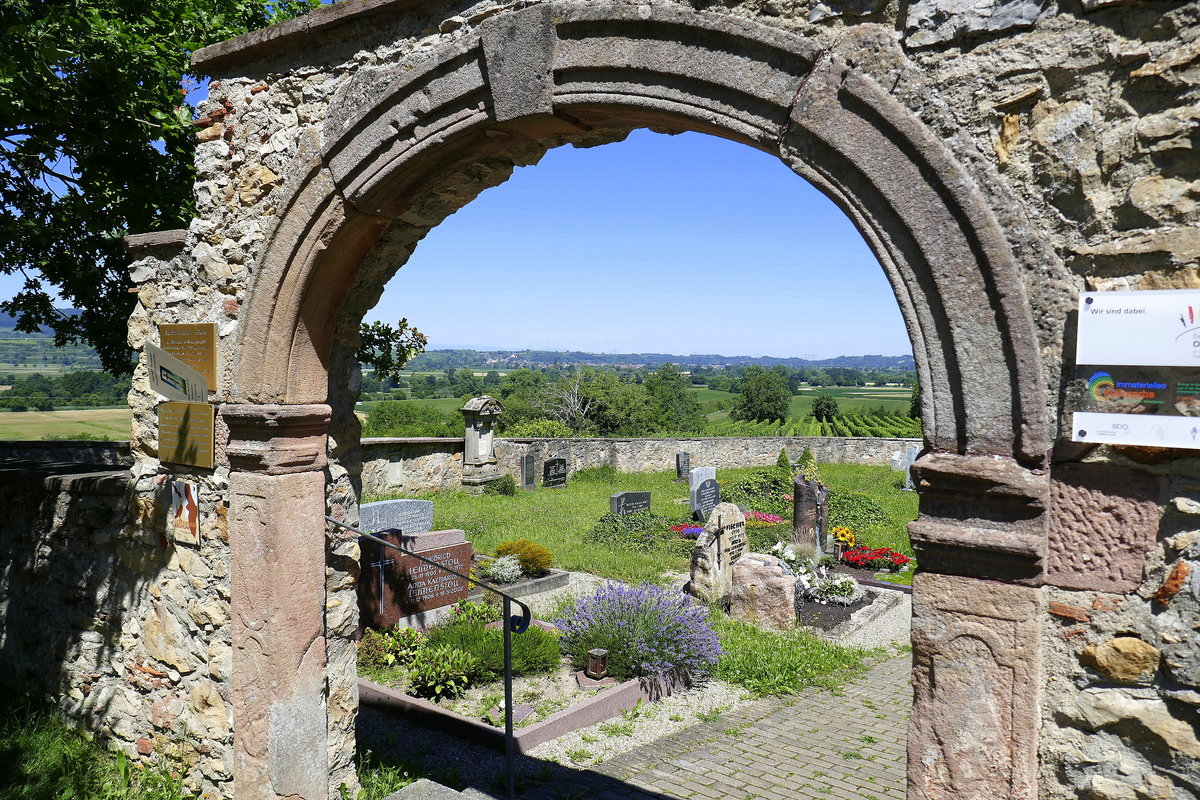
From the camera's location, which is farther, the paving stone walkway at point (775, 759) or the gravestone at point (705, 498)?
the gravestone at point (705, 498)

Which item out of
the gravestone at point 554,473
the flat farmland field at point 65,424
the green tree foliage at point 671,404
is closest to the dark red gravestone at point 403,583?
the flat farmland field at point 65,424

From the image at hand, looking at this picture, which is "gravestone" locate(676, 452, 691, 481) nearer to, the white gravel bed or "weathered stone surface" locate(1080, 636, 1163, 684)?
the white gravel bed

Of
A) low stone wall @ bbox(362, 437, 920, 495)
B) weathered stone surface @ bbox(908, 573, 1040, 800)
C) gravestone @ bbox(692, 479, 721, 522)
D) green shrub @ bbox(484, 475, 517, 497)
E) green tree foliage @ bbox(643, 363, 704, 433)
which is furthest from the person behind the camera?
green tree foliage @ bbox(643, 363, 704, 433)

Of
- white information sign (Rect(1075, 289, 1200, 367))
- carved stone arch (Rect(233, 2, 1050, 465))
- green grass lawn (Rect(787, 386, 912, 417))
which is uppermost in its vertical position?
carved stone arch (Rect(233, 2, 1050, 465))

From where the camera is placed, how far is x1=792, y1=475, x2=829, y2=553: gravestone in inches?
456

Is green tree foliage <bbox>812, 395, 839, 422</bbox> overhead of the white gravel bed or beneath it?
overhead

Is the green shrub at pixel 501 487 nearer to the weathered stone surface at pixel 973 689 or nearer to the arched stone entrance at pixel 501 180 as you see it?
the arched stone entrance at pixel 501 180

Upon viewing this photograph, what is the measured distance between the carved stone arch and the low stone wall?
1071 cm

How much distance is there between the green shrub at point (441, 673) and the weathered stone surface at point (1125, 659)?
209 inches

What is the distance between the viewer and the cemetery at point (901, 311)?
2.19 m

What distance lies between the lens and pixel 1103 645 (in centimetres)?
224

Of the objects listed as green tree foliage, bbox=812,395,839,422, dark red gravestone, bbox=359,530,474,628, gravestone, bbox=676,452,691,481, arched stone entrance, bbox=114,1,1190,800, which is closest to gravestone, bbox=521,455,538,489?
gravestone, bbox=676,452,691,481

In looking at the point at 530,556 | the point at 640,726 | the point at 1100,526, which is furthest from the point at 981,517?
the point at 530,556

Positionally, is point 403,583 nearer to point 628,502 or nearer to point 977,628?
point 977,628
